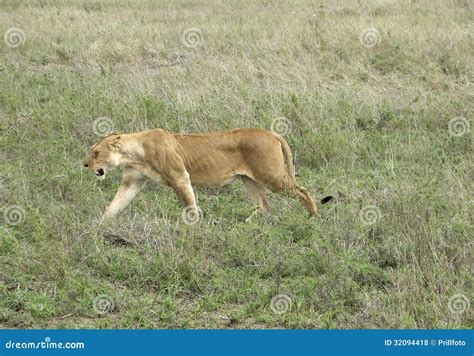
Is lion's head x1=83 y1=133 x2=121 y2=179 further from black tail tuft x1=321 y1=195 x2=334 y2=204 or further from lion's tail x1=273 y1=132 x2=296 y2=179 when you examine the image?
black tail tuft x1=321 y1=195 x2=334 y2=204

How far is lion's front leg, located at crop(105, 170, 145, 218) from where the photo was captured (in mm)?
7062

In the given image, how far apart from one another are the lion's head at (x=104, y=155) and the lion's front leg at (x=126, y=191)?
17 centimetres

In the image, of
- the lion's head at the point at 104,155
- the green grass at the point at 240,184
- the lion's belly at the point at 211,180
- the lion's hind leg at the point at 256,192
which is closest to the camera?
the green grass at the point at 240,184

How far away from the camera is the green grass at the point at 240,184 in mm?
5398

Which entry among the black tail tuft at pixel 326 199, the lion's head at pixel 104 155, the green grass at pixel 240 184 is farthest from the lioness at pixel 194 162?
the green grass at pixel 240 184

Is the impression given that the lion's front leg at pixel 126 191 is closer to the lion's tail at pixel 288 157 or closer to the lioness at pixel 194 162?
the lioness at pixel 194 162

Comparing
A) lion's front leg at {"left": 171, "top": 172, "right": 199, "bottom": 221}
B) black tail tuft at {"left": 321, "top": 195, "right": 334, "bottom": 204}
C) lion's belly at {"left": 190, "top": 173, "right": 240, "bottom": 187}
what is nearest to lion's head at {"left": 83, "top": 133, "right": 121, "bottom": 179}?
lion's front leg at {"left": 171, "top": 172, "right": 199, "bottom": 221}

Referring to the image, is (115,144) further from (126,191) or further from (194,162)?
(194,162)

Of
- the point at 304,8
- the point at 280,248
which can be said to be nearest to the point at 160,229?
the point at 280,248

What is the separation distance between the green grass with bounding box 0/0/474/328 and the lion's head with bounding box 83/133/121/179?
0.35 m

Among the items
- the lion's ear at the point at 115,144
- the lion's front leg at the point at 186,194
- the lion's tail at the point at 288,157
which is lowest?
the lion's front leg at the point at 186,194

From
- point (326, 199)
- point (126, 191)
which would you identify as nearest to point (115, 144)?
point (126, 191)

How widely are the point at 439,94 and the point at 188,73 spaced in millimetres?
3392

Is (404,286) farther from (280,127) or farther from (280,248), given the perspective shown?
(280,127)
